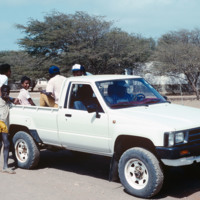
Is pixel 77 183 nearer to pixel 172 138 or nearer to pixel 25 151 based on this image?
pixel 25 151

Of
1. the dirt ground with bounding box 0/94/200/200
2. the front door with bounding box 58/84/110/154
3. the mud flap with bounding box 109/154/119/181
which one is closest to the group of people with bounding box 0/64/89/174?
the dirt ground with bounding box 0/94/200/200

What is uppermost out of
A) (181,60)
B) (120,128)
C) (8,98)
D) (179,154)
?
(181,60)

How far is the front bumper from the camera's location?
5566 mm

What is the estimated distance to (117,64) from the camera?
34281 millimetres

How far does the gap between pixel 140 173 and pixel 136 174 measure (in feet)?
0.24

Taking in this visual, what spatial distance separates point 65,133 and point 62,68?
27.1m

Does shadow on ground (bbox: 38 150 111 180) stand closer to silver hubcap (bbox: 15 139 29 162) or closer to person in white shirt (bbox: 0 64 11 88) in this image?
silver hubcap (bbox: 15 139 29 162)

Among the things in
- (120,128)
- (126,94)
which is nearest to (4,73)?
(126,94)

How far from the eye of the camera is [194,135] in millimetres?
5887

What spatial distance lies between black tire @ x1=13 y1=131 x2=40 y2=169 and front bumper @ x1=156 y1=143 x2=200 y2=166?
2955 mm

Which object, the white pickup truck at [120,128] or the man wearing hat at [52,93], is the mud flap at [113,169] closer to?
the white pickup truck at [120,128]

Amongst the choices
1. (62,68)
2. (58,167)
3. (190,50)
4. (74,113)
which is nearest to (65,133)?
(74,113)

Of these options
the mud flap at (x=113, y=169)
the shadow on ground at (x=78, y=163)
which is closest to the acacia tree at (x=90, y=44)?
the shadow on ground at (x=78, y=163)

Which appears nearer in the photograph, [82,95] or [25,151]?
[82,95]
